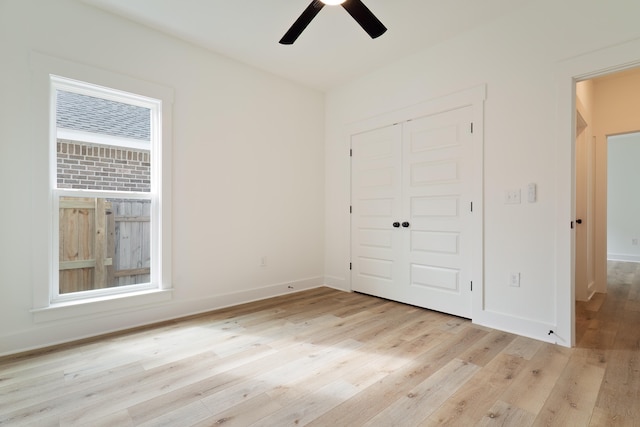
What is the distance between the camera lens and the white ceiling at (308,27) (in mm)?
2621

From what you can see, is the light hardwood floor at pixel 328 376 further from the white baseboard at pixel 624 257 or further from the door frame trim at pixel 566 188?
the white baseboard at pixel 624 257

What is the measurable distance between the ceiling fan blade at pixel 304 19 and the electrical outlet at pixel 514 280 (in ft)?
8.80

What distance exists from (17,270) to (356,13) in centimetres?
317

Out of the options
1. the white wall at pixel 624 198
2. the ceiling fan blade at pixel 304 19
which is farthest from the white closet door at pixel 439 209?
the white wall at pixel 624 198

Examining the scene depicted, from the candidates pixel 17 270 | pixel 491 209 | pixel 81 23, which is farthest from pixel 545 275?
pixel 81 23

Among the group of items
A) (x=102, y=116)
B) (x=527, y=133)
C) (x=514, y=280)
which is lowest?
(x=514, y=280)

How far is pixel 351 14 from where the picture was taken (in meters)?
2.22

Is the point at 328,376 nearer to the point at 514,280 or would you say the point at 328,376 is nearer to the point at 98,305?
the point at 514,280

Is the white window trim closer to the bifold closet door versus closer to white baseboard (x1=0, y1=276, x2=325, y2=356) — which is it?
white baseboard (x1=0, y1=276, x2=325, y2=356)

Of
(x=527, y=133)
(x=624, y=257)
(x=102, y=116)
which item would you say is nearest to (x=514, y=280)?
(x=527, y=133)

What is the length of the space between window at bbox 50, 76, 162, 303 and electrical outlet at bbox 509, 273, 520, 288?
3.31 meters

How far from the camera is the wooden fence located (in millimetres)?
2648

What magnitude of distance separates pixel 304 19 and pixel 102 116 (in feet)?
6.61

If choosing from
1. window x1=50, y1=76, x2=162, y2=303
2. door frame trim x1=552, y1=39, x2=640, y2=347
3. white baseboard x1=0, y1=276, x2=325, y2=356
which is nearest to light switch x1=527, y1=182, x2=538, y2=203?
door frame trim x1=552, y1=39, x2=640, y2=347
